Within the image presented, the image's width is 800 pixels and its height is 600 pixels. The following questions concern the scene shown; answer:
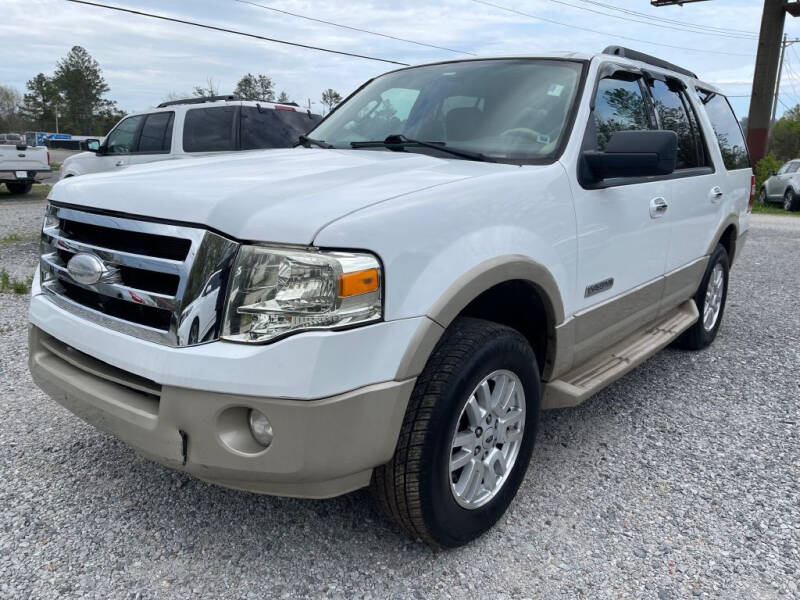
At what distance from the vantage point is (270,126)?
28.7 ft

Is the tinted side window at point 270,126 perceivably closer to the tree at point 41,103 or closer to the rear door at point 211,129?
the rear door at point 211,129

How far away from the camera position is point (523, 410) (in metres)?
2.56

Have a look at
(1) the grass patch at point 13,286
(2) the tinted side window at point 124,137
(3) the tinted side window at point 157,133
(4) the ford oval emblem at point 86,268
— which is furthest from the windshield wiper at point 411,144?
(2) the tinted side window at point 124,137

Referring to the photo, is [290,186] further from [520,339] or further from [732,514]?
[732,514]

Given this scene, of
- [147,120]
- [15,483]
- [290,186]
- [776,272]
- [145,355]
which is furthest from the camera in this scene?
[147,120]

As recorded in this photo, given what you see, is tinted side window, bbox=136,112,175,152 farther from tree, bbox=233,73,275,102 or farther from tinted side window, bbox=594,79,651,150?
tree, bbox=233,73,275,102

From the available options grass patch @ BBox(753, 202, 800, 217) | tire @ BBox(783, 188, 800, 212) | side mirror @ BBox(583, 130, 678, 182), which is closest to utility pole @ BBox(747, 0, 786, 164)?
grass patch @ BBox(753, 202, 800, 217)

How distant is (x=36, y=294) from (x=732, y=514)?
2.98 metres

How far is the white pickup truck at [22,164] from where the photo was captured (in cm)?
1630

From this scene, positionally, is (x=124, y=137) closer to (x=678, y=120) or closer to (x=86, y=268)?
(x=678, y=120)

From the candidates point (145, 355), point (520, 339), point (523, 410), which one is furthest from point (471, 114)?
point (145, 355)

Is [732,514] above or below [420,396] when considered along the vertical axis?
below

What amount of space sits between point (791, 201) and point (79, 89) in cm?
8559

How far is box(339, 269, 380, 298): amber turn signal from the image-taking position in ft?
6.10
